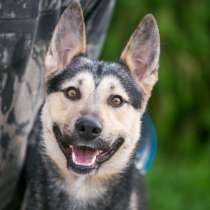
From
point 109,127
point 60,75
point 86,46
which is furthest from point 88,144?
point 86,46

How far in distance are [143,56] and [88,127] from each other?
1.83 ft

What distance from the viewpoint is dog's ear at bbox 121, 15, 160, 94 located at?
464cm

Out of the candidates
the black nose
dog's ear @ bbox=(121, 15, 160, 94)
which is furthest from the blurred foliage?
the black nose

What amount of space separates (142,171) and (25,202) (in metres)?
0.75

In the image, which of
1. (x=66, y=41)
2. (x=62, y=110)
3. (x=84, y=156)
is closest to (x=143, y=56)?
(x=66, y=41)

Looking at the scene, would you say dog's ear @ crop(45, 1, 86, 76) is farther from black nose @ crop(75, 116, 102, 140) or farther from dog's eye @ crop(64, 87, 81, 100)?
black nose @ crop(75, 116, 102, 140)

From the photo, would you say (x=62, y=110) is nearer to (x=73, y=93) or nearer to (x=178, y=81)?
(x=73, y=93)

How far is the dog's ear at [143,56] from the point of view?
464 centimetres

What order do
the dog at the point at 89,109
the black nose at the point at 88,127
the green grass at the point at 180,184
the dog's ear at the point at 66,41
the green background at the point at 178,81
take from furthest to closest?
the green background at the point at 178,81
the green grass at the point at 180,184
the dog's ear at the point at 66,41
the dog at the point at 89,109
the black nose at the point at 88,127

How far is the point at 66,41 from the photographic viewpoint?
15.6 feet

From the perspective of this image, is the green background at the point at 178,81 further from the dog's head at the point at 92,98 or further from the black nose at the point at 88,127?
the black nose at the point at 88,127

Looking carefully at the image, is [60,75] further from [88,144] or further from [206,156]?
[206,156]

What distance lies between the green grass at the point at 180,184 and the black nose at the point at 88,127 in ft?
7.16

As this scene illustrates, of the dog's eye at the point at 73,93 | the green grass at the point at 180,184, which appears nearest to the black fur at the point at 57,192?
the dog's eye at the point at 73,93
